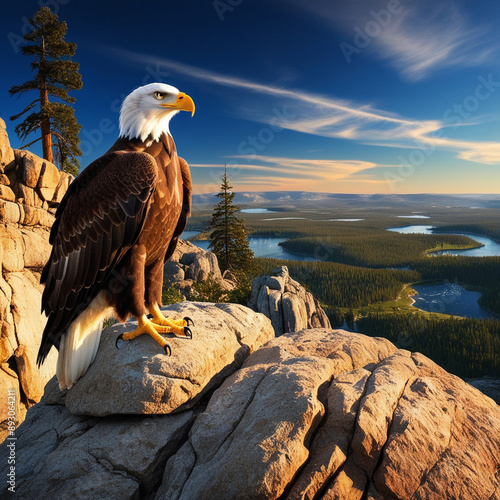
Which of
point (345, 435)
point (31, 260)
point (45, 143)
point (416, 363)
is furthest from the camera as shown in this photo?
point (45, 143)

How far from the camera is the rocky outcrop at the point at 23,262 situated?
14.6 m

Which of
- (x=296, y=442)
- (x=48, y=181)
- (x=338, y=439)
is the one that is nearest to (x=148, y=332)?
(x=296, y=442)

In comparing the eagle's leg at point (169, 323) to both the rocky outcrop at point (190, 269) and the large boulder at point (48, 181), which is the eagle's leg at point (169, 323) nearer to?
the large boulder at point (48, 181)

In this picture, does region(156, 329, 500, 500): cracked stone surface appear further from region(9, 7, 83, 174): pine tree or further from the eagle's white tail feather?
region(9, 7, 83, 174): pine tree

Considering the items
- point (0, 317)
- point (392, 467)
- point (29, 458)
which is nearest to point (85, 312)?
point (29, 458)

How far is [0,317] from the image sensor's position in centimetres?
1447

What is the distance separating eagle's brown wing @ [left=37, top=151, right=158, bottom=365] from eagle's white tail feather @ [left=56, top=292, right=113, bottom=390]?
0.16m

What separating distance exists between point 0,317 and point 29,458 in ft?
40.7

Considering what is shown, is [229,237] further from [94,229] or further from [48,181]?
[94,229]

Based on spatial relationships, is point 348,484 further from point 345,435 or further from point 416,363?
point 416,363

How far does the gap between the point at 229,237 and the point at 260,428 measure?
38383 mm

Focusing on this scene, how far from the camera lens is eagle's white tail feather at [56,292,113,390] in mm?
5008

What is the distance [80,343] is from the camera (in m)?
5.12

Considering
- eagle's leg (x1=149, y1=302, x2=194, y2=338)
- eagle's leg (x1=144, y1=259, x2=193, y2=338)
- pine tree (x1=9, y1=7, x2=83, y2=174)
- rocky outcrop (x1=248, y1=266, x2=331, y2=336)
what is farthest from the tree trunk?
eagle's leg (x1=149, y1=302, x2=194, y2=338)
